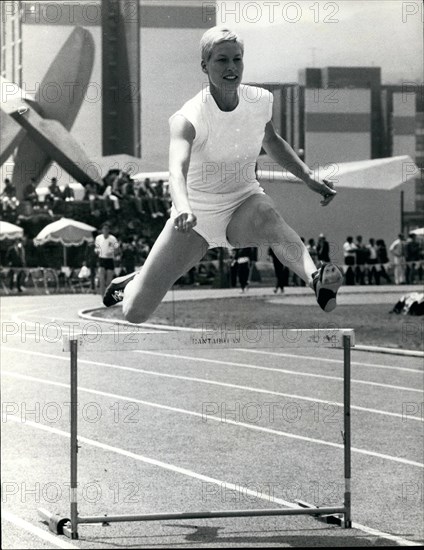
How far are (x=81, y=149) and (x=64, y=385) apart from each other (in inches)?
359

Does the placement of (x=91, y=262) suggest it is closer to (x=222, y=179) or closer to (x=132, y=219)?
(x=132, y=219)

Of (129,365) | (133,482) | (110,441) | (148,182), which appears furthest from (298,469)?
(129,365)

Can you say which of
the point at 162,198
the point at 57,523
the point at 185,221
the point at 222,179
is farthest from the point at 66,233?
the point at 185,221

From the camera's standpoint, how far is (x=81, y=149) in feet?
32.3

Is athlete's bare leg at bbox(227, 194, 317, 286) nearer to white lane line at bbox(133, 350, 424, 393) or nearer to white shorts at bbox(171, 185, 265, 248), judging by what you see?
white shorts at bbox(171, 185, 265, 248)

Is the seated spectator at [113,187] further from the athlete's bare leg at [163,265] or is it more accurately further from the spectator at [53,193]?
the athlete's bare leg at [163,265]

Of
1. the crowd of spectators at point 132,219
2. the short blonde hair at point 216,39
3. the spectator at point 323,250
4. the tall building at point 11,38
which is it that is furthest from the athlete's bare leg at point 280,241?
the tall building at point 11,38

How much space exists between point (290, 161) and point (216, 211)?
454 mm

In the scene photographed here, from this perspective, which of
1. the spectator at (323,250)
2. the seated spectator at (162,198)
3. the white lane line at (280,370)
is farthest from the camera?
the white lane line at (280,370)

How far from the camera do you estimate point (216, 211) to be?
23.5ft

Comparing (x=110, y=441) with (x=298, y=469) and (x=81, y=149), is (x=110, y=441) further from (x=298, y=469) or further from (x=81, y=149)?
(x=81, y=149)

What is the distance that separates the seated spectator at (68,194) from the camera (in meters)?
9.71

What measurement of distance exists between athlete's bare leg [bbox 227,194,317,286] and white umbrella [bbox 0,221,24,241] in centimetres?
397

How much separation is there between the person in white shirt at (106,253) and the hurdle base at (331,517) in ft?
8.05
